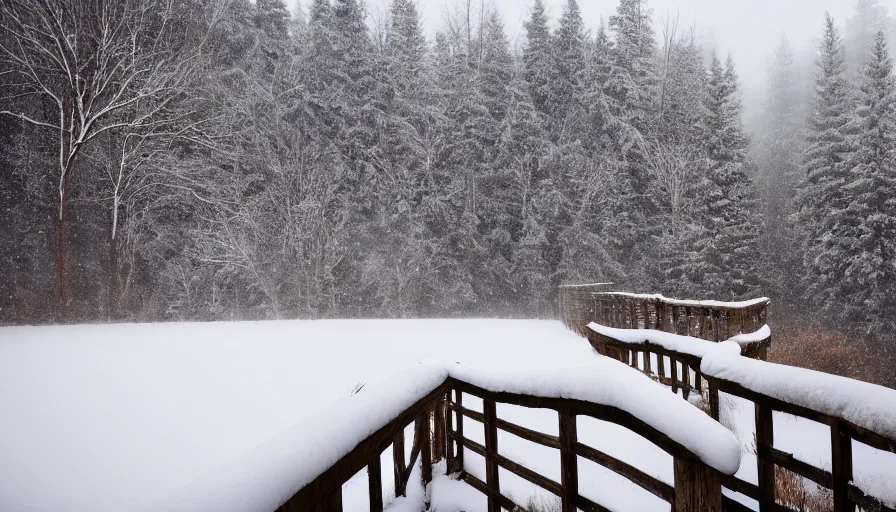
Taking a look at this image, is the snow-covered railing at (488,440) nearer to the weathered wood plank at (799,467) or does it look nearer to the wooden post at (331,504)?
the wooden post at (331,504)

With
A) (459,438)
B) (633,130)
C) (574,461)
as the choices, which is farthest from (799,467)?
(633,130)

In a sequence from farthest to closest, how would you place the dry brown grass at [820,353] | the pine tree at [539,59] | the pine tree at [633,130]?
the pine tree at [539,59] < the pine tree at [633,130] < the dry brown grass at [820,353]

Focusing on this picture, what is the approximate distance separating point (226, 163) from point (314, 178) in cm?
483

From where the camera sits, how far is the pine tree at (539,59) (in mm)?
27109

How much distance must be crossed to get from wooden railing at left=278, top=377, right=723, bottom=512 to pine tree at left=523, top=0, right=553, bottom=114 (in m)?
26.8

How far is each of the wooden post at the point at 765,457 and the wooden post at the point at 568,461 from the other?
955mm

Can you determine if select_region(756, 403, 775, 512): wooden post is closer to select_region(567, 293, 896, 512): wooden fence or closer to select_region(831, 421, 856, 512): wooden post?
select_region(567, 293, 896, 512): wooden fence

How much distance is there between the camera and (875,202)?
840 inches

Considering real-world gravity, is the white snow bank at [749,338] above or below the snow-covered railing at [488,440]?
below

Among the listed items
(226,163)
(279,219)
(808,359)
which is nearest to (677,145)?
(808,359)

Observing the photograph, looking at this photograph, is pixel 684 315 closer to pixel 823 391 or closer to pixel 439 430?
pixel 439 430

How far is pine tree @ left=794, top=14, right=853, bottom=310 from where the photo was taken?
2259cm

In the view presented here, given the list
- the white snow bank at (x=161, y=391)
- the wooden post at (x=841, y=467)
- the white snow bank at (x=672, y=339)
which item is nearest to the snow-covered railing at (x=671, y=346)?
the white snow bank at (x=672, y=339)

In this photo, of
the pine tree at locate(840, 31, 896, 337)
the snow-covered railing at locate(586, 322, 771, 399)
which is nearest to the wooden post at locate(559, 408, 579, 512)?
the snow-covered railing at locate(586, 322, 771, 399)
